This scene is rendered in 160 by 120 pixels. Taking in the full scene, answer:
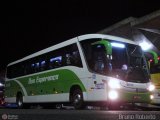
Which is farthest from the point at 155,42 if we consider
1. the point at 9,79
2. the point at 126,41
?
the point at 126,41

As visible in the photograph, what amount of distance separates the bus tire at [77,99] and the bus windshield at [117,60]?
142 centimetres

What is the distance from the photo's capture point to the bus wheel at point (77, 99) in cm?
1556

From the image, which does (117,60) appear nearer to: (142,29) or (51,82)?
(51,82)

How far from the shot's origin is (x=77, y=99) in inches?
624

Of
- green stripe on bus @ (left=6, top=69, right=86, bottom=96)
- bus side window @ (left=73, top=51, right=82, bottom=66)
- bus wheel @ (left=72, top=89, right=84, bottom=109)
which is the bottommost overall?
bus wheel @ (left=72, top=89, right=84, bottom=109)

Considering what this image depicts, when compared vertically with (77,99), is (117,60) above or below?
above

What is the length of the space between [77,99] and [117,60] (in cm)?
258

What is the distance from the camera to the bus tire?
51.0ft

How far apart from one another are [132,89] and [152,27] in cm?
1329

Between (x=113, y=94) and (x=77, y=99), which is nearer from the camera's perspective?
(x=113, y=94)

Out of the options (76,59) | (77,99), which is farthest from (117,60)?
(77,99)

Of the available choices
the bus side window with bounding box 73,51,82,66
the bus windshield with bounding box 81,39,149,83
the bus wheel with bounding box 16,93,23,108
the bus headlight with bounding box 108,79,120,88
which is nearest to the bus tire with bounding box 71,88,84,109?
the bus side window with bounding box 73,51,82,66

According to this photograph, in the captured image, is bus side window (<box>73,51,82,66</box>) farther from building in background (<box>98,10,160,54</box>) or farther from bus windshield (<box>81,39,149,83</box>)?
building in background (<box>98,10,160,54</box>)

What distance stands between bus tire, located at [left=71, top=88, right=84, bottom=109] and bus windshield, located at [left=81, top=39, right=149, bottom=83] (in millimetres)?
1415
